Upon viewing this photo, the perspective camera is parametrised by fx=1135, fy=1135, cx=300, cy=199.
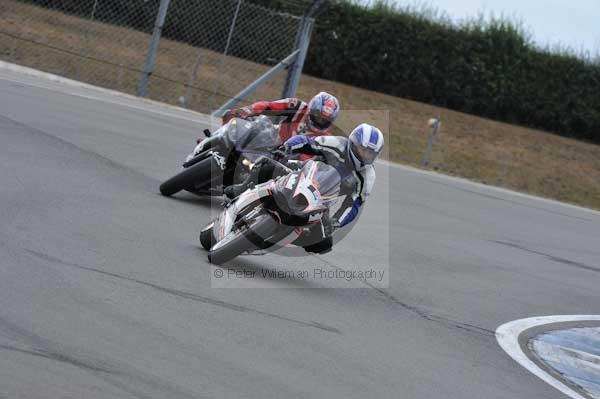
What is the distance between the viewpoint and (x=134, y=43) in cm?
2189

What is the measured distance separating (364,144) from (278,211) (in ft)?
2.86

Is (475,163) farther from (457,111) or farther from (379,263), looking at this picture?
(379,263)

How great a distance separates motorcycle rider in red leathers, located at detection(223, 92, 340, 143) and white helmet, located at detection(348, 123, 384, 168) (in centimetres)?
157

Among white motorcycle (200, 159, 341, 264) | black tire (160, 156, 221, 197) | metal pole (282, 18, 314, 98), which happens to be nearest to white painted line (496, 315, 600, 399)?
white motorcycle (200, 159, 341, 264)

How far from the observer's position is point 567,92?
3503 centimetres

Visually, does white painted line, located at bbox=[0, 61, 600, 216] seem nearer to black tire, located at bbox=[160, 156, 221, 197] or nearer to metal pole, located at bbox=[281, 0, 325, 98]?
metal pole, located at bbox=[281, 0, 325, 98]

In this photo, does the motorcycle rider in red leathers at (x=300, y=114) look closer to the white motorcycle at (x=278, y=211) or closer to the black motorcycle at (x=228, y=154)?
the black motorcycle at (x=228, y=154)

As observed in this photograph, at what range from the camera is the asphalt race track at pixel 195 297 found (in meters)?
5.84

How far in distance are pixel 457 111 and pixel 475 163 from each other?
8.06 metres

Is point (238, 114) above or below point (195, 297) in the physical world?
above

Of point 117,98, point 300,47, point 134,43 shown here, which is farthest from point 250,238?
point 134,43

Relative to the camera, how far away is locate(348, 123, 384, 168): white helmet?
8781 mm

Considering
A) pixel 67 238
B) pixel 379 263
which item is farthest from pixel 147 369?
pixel 379 263

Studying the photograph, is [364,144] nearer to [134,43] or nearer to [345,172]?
[345,172]
